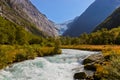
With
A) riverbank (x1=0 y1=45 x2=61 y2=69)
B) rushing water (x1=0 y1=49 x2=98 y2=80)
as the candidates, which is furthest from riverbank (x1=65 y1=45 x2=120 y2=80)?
riverbank (x1=0 y1=45 x2=61 y2=69)

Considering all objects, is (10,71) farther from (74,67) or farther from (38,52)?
(38,52)

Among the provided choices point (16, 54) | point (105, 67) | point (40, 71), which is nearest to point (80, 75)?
point (40, 71)

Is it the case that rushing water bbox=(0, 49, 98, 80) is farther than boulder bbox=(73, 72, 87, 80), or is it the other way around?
rushing water bbox=(0, 49, 98, 80)

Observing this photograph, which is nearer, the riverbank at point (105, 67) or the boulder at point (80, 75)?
the riverbank at point (105, 67)

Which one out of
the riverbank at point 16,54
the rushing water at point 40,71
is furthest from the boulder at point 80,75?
the riverbank at point 16,54

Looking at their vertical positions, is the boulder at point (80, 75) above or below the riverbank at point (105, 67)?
below

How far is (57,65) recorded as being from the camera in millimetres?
59719

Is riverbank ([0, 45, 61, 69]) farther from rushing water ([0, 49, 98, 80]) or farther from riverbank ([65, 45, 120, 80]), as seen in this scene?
riverbank ([65, 45, 120, 80])

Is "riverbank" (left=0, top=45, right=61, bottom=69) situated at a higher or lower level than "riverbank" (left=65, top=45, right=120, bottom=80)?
higher

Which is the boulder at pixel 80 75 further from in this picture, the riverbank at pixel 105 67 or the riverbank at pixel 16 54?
the riverbank at pixel 16 54

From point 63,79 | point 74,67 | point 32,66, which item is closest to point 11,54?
point 32,66

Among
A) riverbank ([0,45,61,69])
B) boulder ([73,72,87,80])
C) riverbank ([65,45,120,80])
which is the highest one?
riverbank ([0,45,61,69])

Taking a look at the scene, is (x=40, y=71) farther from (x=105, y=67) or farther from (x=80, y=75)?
(x=105, y=67)

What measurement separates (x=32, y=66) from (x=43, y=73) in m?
5.89
